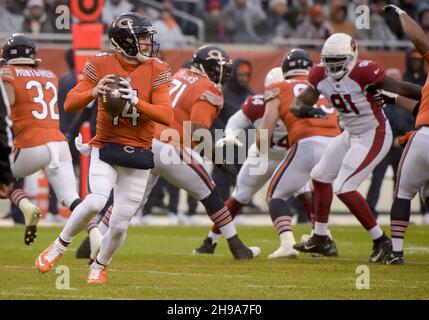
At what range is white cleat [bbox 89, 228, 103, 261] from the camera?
7.83 meters

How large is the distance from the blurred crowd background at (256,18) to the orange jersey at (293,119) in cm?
676

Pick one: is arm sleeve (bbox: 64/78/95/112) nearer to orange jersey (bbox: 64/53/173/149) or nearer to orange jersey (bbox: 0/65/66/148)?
orange jersey (bbox: 64/53/173/149)

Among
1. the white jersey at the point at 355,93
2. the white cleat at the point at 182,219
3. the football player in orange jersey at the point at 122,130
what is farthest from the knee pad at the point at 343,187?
the white cleat at the point at 182,219

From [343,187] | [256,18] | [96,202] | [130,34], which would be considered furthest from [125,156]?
[256,18]

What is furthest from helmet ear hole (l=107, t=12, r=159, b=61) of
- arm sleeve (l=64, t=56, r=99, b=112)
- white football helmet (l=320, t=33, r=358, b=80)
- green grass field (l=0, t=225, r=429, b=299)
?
white football helmet (l=320, t=33, r=358, b=80)

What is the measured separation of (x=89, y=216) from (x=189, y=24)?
34.1 ft

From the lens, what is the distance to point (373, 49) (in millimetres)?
17172

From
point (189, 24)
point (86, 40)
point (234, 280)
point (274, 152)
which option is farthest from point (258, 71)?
point (234, 280)

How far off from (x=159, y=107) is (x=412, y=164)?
2.30m

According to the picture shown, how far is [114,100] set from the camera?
6.67 metres

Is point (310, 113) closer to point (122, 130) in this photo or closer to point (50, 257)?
point (122, 130)

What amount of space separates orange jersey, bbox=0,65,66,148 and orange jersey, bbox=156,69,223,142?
0.93m
